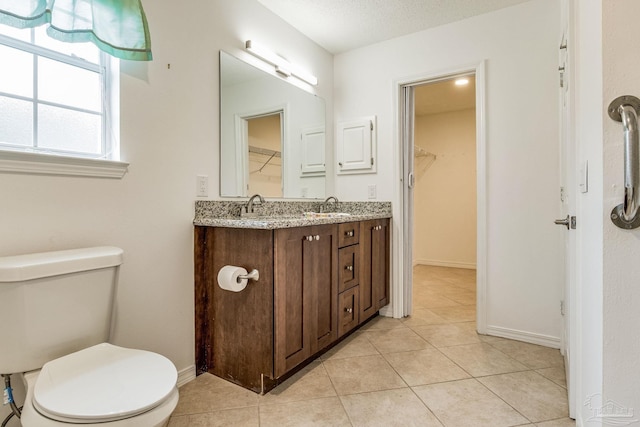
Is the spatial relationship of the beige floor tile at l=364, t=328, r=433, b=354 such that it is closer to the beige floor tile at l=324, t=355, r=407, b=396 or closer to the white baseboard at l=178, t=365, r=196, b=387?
the beige floor tile at l=324, t=355, r=407, b=396

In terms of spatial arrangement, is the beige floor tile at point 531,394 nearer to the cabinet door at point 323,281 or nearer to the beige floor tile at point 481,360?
the beige floor tile at point 481,360

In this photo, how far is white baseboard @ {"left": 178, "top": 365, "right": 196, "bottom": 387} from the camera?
5.60 ft

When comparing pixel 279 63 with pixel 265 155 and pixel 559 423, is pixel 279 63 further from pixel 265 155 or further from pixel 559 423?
pixel 559 423

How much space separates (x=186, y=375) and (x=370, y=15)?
260 centimetres

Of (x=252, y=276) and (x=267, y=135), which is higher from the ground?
(x=267, y=135)

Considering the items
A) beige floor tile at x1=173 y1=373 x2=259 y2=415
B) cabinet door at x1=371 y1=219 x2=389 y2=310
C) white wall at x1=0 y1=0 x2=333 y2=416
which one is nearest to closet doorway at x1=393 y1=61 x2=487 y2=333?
cabinet door at x1=371 y1=219 x2=389 y2=310

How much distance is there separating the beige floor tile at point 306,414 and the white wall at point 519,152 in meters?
1.45

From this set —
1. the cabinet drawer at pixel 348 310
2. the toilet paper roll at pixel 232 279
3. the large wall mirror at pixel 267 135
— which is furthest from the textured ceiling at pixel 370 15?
the cabinet drawer at pixel 348 310

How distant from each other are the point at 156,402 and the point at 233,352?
83cm

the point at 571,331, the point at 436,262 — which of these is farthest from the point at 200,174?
the point at 436,262

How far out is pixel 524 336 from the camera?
2254 millimetres

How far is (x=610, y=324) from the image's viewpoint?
803 millimetres

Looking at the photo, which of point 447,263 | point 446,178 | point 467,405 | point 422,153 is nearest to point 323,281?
point 467,405

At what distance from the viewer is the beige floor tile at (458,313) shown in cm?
267
